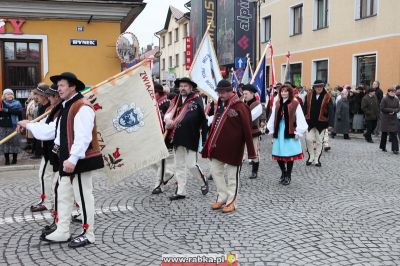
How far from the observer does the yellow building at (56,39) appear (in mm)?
12938

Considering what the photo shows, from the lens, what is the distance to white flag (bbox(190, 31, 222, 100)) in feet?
26.7

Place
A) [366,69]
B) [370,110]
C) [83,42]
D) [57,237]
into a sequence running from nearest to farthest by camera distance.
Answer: [57,237]
[83,42]
[370,110]
[366,69]

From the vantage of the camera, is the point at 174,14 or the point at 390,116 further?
the point at 174,14

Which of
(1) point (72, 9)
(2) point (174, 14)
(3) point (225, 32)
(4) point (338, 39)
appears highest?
(2) point (174, 14)

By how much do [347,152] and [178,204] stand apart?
6945 mm

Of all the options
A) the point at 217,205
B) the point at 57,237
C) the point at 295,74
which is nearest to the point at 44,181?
the point at 57,237

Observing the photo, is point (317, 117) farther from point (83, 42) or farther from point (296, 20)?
point (296, 20)

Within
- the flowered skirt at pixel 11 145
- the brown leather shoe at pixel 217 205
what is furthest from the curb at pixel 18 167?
the brown leather shoe at pixel 217 205

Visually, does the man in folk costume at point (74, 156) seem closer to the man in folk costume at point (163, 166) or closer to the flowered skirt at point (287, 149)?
the man in folk costume at point (163, 166)

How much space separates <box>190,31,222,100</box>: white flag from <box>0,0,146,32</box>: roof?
6.03m

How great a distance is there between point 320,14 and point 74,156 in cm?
2221

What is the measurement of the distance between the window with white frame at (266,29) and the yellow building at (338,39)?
0.52 m

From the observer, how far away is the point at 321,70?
24.5m

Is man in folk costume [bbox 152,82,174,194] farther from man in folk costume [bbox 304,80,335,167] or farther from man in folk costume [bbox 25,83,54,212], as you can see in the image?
man in folk costume [bbox 304,80,335,167]
